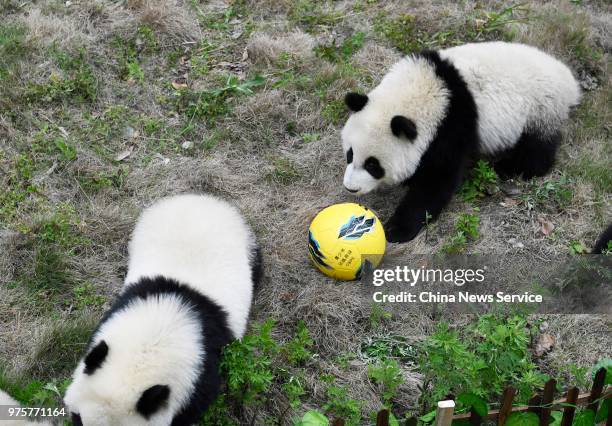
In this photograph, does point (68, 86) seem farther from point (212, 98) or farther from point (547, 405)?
point (547, 405)

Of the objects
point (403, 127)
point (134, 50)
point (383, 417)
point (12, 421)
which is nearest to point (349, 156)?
point (403, 127)

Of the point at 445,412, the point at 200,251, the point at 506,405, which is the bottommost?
the point at 200,251

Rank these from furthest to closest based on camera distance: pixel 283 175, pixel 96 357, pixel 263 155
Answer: pixel 263 155, pixel 283 175, pixel 96 357

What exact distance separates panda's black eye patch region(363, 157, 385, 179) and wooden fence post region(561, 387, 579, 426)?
2.29 meters

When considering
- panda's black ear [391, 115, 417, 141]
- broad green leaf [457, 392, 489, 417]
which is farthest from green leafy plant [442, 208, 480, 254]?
broad green leaf [457, 392, 489, 417]

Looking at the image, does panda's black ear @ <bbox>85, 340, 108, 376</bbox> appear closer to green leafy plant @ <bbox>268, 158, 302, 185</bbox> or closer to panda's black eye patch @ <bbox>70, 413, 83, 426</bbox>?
panda's black eye patch @ <bbox>70, 413, 83, 426</bbox>

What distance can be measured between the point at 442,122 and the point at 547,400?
2446mm

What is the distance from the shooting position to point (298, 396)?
3963 mm

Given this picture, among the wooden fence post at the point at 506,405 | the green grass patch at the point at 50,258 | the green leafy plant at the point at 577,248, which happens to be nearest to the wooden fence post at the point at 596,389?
the wooden fence post at the point at 506,405

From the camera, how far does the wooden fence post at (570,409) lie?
10.5 feet

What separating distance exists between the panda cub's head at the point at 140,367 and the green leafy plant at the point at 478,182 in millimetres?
2738

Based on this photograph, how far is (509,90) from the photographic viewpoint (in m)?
5.22

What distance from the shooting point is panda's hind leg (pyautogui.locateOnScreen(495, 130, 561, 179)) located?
5.44m

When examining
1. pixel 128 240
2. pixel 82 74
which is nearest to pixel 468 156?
pixel 128 240
